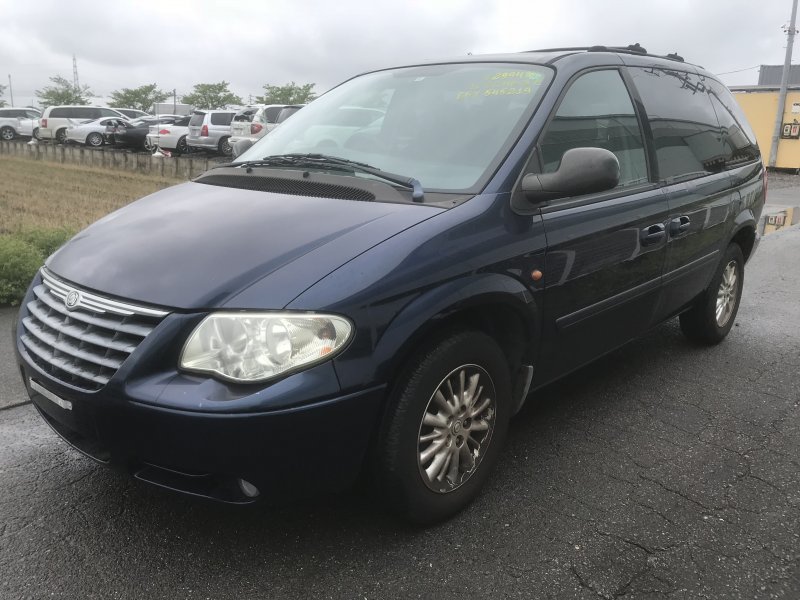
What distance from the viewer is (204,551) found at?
2451 millimetres

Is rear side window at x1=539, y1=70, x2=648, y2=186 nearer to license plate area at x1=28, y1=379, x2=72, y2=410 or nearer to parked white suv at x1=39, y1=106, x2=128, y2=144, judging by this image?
license plate area at x1=28, y1=379, x2=72, y2=410

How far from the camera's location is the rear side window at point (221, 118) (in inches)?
960

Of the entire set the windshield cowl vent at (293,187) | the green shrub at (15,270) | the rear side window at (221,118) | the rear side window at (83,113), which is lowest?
the green shrub at (15,270)

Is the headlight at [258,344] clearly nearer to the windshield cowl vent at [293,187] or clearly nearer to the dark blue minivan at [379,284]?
the dark blue minivan at [379,284]

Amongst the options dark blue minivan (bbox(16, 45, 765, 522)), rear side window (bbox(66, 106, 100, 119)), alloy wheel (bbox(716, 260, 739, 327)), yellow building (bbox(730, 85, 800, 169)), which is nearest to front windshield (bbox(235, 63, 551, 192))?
dark blue minivan (bbox(16, 45, 765, 522))

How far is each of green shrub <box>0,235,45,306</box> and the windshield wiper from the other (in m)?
2.48

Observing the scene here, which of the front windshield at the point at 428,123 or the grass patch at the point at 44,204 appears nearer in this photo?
the front windshield at the point at 428,123

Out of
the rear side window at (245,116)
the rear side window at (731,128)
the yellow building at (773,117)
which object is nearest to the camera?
the rear side window at (731,128)

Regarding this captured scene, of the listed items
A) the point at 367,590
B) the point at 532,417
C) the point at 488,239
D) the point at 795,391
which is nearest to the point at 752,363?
the point at 795,391

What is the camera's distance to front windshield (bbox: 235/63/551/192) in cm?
289

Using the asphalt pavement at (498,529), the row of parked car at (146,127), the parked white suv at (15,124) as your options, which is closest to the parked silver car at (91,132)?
the row of parked car at (146,127)

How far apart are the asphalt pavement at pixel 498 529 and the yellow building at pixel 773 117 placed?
2509 cm

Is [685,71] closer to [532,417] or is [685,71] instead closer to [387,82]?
[387,82]

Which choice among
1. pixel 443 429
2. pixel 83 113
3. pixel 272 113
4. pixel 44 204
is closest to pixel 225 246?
pixel 443 429
